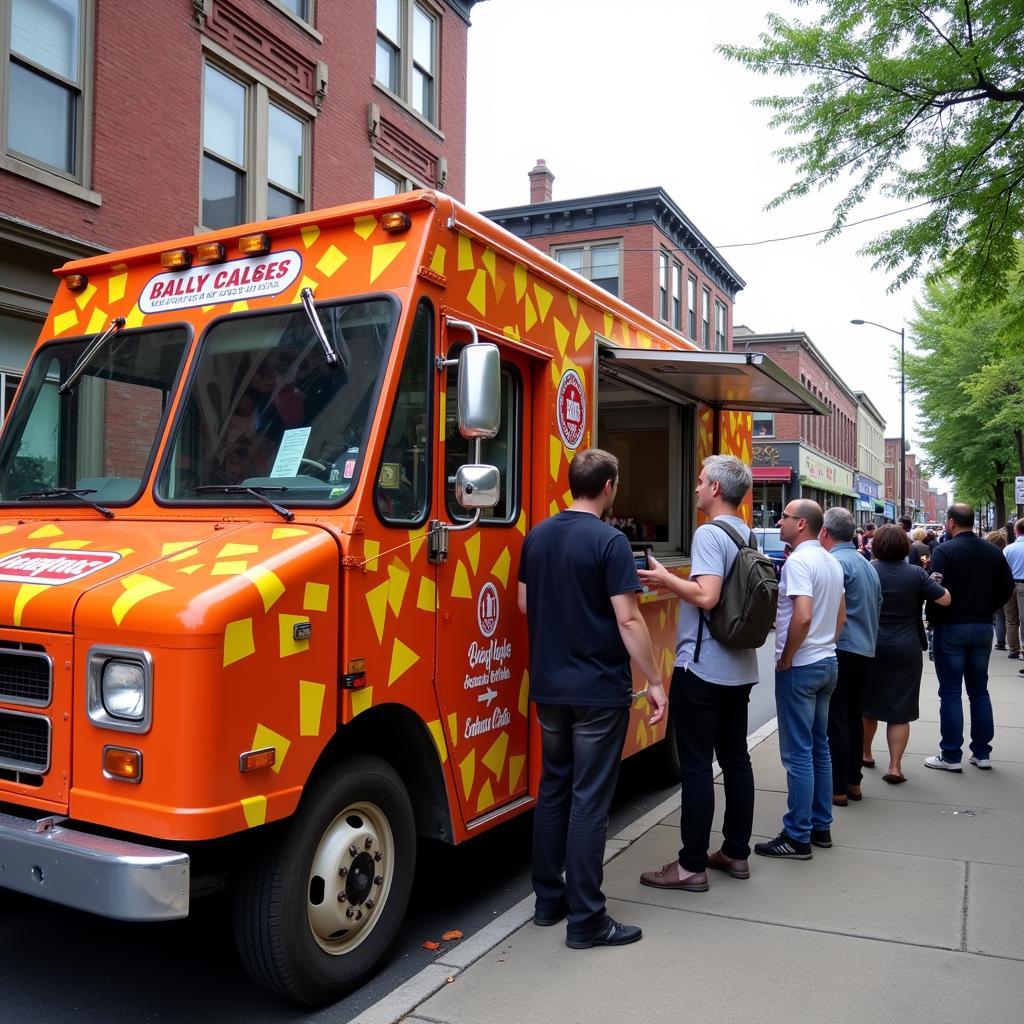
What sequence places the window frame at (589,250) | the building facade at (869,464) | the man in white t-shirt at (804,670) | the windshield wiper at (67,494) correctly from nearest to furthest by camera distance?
the windshield wiper at (67,494), the man in white t-shirt at (804,670), the window frame at (589,250), the building facade at (869,464)

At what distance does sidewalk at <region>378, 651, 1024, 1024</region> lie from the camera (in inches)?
138

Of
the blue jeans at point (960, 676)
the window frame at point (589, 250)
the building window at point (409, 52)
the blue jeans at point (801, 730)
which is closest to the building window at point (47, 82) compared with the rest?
the building window at point (409, 52)

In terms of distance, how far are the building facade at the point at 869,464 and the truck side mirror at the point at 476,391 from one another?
61661 mm

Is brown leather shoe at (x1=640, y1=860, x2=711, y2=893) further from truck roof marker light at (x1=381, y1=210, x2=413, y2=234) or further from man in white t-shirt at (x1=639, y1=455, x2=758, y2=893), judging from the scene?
truck roof marker light at (x1=381, y1=210, x2=413, y2=234)

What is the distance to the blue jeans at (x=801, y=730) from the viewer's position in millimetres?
5133

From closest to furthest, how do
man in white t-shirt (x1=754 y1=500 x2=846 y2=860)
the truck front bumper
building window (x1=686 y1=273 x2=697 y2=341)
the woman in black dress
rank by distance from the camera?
the truck front bumper → man in white t-shirt (x1=754 y1=500 x2=846 y2=860) → the woman in black dress → building window (x1=686 y1=273 x2=697 y2=341)

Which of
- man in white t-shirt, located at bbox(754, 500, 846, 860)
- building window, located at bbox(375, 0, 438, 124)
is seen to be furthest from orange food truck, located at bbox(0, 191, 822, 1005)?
building window, located at bbox(375, 0, 438, 124)

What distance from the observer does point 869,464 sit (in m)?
71.4

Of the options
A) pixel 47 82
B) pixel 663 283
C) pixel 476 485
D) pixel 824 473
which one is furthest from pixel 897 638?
pixel 824 473

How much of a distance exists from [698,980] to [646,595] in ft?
8.07

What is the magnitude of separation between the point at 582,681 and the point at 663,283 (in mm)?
28769

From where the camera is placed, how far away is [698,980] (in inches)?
146

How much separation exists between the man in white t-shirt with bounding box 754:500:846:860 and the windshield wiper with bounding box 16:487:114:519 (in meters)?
3.30

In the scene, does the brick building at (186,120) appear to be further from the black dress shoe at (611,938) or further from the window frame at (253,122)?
the black dress shoe at (611,938)
